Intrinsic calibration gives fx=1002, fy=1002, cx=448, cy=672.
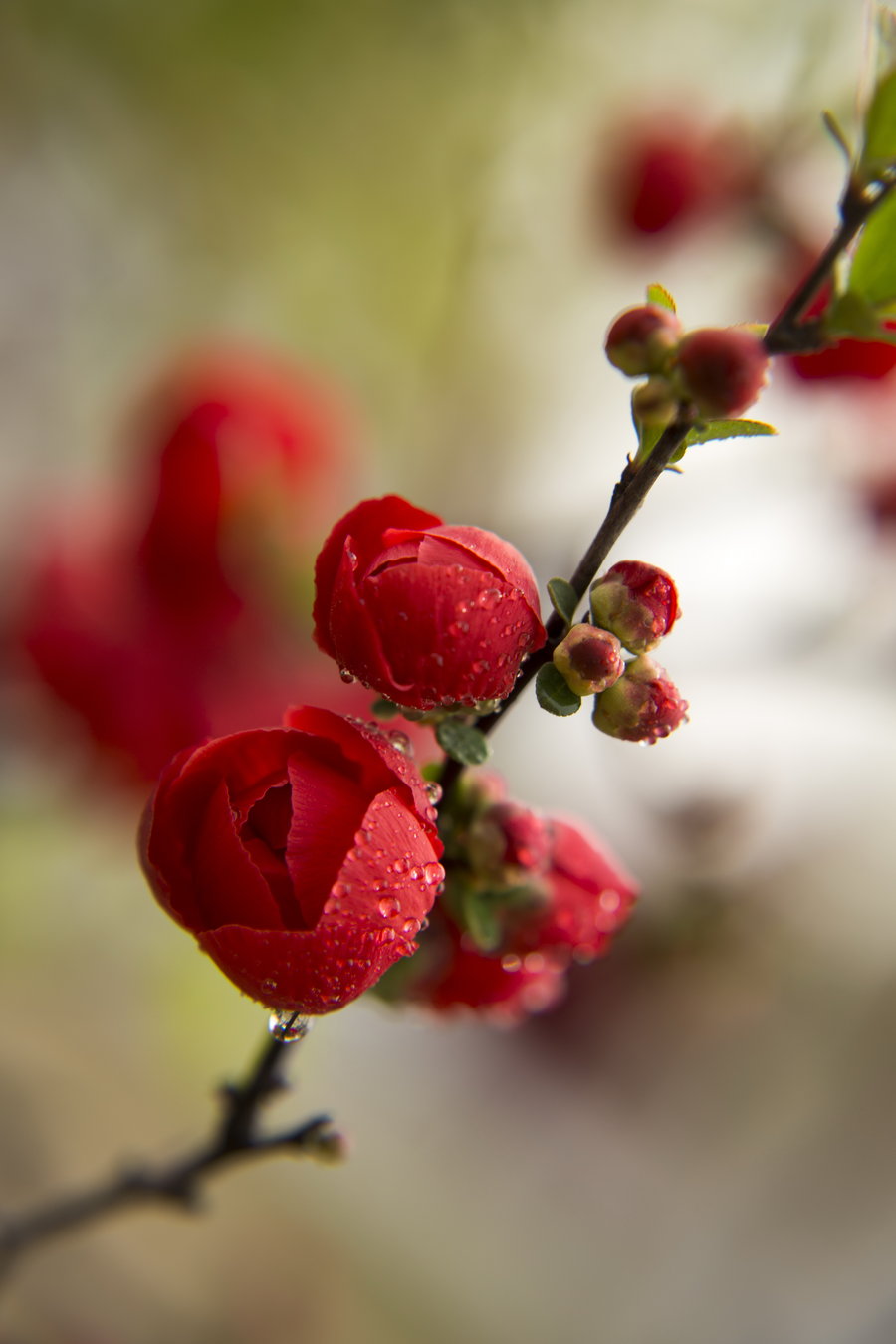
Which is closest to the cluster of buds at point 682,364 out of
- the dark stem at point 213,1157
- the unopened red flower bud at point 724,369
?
the unopened red flower bud at point 724,369

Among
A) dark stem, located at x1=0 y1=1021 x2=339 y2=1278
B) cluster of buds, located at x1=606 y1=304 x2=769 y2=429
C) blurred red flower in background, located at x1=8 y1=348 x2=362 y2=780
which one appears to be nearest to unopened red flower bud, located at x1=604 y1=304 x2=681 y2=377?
cluster of buds, located at x1=606 y1=304 x2=769 y2=429

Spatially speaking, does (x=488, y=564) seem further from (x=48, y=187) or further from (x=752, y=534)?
(x=48, y=187)

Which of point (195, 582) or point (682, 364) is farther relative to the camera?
point (195, 582)

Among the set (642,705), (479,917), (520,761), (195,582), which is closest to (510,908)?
(479,917)

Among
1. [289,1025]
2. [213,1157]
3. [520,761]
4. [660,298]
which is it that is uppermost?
[660,298]

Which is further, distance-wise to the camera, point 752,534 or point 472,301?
point 472,301

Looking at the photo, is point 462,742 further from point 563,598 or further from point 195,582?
point 195,582

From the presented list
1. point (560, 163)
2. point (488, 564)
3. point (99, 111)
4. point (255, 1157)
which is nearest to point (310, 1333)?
point (255, 1157)

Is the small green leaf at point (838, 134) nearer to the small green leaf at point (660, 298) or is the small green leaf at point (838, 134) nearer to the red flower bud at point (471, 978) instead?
the small green leaf at point (660, 298)
